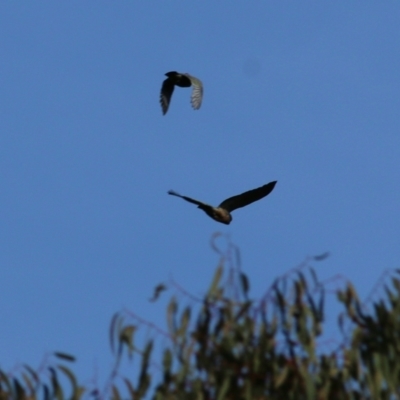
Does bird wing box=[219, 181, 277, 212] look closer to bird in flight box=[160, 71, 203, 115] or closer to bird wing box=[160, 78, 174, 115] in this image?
bird in flight box=[160, 71, 203, 115]

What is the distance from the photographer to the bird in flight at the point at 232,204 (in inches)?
742

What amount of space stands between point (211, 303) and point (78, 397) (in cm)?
113

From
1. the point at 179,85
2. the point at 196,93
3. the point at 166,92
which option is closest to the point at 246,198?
the point at 196,93

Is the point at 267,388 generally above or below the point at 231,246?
below

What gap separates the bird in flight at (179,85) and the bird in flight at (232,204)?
1854mm

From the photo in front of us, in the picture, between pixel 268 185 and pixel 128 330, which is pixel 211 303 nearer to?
pixel 128 330

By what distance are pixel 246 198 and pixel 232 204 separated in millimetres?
208

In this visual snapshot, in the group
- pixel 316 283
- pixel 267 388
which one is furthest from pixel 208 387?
pixel 316 283

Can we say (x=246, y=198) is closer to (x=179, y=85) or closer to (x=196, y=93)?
(x=196, y=93)

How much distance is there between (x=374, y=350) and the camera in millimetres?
11484

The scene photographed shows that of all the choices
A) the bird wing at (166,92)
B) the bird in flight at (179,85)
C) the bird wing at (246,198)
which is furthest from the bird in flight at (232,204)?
the bird wing at (166,92)

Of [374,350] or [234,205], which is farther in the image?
[234,205]

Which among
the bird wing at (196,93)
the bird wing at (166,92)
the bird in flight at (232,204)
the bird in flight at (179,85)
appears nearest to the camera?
the bird in flight at (232,204)

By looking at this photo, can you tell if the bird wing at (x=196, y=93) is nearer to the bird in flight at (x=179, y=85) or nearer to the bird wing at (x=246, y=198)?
the bird in flight at (x=179, y=85)
